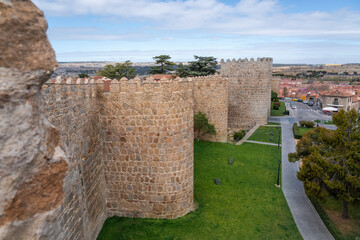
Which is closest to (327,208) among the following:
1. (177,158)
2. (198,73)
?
(177,158)

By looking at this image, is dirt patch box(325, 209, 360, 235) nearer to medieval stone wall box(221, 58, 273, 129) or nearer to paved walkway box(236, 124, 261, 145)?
paved walkway box(236, 124, 261, 145)

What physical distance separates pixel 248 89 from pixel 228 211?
18.8 m

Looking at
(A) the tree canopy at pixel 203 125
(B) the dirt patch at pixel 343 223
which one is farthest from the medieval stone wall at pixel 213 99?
(B) the dirt patch at pixel 343 223

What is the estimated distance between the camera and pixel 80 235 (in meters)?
7.12

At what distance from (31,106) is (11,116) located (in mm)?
204

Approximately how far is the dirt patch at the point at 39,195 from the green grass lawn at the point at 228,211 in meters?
7.03

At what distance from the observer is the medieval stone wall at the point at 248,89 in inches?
1077

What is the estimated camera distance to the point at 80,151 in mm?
7141

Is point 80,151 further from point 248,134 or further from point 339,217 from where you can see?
point 248,134

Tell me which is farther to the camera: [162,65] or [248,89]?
[162,65]

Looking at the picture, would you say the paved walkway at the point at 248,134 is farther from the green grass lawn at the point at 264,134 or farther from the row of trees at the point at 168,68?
the row of trees at the point at 168,68

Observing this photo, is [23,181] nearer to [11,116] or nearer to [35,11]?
[11,116]

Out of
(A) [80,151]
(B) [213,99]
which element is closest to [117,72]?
(B) [213,99]

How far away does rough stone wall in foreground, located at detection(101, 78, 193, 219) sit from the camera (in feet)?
27.9
